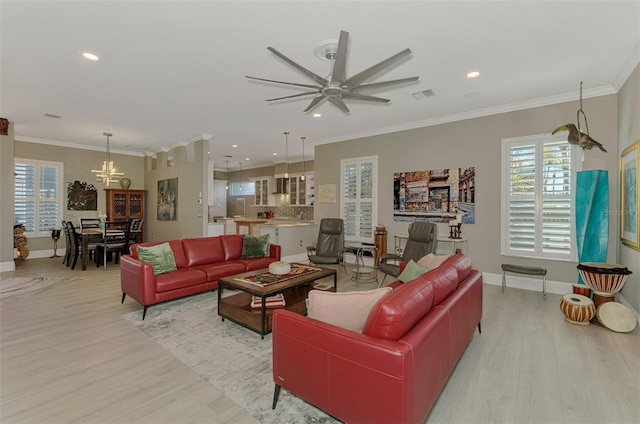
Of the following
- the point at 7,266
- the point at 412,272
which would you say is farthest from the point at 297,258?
the point at 7,266

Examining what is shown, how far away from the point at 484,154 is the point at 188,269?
510cm

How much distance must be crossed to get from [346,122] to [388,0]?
11.5 feet

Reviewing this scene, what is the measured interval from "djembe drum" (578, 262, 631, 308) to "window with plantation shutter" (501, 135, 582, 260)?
1.10 metres

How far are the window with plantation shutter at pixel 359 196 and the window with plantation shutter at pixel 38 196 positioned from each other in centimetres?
741

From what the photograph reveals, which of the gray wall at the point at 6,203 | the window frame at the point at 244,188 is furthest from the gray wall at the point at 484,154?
the gray wall at the point at 6,203

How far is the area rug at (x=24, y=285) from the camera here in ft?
14.3

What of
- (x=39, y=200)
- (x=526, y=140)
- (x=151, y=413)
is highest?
(x=526, y=140)

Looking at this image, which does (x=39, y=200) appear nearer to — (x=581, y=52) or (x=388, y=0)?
(x=388, y=0)

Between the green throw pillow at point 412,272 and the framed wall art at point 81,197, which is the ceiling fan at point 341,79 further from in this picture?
the framed wall art at point 81,197

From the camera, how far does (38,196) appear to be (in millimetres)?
7500

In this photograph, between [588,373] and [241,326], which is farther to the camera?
[241,326]

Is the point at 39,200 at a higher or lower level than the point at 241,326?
higher

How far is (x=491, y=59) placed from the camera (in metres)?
3.36

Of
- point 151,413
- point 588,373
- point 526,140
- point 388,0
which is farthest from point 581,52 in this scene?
point 151,413
